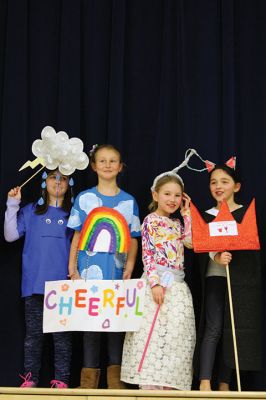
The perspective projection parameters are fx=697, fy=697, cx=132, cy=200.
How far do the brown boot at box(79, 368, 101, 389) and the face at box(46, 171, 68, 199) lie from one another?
95cm

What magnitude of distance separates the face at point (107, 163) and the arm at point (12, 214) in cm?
46

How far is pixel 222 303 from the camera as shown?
3.51 metres

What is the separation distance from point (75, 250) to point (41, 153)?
0.55 metres

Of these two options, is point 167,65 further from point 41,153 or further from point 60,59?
point 41,153

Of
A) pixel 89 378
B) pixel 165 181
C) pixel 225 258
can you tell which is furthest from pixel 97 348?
pixel 165 181

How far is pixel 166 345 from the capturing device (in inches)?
131

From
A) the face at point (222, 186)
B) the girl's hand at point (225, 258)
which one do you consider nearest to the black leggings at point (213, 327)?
the girl's hand at point (225, 258)

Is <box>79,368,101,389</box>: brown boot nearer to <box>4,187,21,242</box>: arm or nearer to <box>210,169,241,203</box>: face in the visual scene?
<box>4,187,21,242</box>: arm

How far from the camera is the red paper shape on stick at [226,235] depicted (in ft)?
11.0

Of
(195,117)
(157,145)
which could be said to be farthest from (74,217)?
(195,117)

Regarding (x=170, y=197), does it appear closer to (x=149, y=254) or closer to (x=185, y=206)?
(x=185, y=206)

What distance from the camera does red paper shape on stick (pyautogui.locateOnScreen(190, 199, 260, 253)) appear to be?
132 inches

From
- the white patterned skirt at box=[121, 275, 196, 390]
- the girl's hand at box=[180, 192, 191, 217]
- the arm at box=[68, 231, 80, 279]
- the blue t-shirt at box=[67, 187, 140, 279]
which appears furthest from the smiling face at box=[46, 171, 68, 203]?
the white patterned skirt at box=[121, 275, 196, 390]

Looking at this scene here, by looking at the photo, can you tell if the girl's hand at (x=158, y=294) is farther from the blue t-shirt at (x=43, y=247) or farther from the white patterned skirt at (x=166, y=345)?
the blue t-shirt at (x=43, y=247)
